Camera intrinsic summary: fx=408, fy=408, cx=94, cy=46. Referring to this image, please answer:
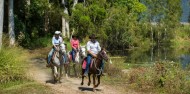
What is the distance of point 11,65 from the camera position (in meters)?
17.7

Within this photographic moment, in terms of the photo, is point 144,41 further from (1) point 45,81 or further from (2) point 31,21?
(1) point 45,81

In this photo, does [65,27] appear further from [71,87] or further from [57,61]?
[71,87]

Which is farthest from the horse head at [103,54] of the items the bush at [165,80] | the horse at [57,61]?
the bush at [165,80]

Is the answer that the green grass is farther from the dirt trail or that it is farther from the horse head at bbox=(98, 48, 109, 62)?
the horse head at bbox=(98, 48, 109, 62)

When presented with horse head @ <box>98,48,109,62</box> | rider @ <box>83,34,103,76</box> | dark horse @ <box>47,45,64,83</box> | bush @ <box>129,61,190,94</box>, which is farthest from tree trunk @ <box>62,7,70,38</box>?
horse head @ <box>98,48,109,62</box>

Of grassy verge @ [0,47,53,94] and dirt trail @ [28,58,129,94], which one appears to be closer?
grassy verge @ [0,47,53,94]

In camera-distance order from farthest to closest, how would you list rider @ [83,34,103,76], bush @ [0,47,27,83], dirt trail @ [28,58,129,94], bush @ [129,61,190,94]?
1. bush @ [129,61,190,94]
2. bush @ [0,47,27,83]
3. dirt trail @ [28,58,129,94]
4. rider @ [83,34,103,76]

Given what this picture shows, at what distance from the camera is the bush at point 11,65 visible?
57.3 feet

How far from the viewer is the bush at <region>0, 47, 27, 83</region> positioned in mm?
17453

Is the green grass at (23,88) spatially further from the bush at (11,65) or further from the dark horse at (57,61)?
the dark horse at (57,61)

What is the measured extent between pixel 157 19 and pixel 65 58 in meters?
52.0

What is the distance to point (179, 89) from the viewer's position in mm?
18312

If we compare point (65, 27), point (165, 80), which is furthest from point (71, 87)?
point (65, 27)

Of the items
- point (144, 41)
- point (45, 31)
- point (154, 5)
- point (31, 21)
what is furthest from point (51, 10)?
point (154, 5)
